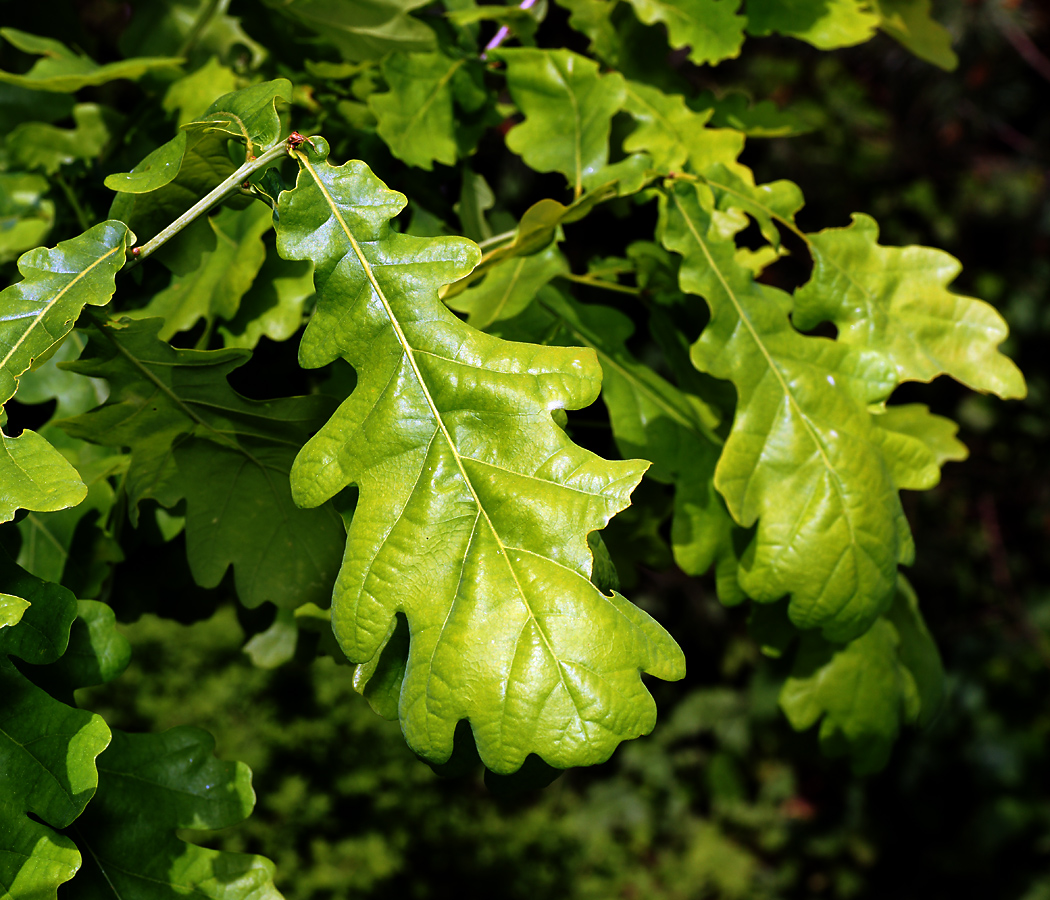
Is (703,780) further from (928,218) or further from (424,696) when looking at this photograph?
(424,696)

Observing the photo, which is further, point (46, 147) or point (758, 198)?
point (46, 147)

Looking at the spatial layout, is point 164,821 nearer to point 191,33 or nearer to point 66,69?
point 66,69

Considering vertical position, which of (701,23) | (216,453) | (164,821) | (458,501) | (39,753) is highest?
(701,23)

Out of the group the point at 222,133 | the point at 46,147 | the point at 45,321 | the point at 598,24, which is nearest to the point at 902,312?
the point at 598,24

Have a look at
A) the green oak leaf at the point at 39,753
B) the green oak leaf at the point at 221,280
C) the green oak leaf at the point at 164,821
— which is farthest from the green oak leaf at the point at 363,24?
the green oak leaf at the point at 164,821

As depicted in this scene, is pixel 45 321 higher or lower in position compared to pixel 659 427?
higher

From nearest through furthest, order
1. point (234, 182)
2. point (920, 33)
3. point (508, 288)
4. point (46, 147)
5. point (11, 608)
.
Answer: point (11, 608), point (234, 182), point (508, 288), point (46, 147), point (920, 33)

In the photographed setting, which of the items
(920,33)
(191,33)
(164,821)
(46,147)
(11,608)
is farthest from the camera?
(920,33)

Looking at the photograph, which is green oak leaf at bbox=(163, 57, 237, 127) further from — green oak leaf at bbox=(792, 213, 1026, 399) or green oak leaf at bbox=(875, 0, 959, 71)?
green oak leaf at bbox=(875, 0, 959, 71)

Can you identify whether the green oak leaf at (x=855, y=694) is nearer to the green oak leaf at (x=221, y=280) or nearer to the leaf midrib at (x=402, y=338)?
the leaf midrib at (x=402, y=338)
